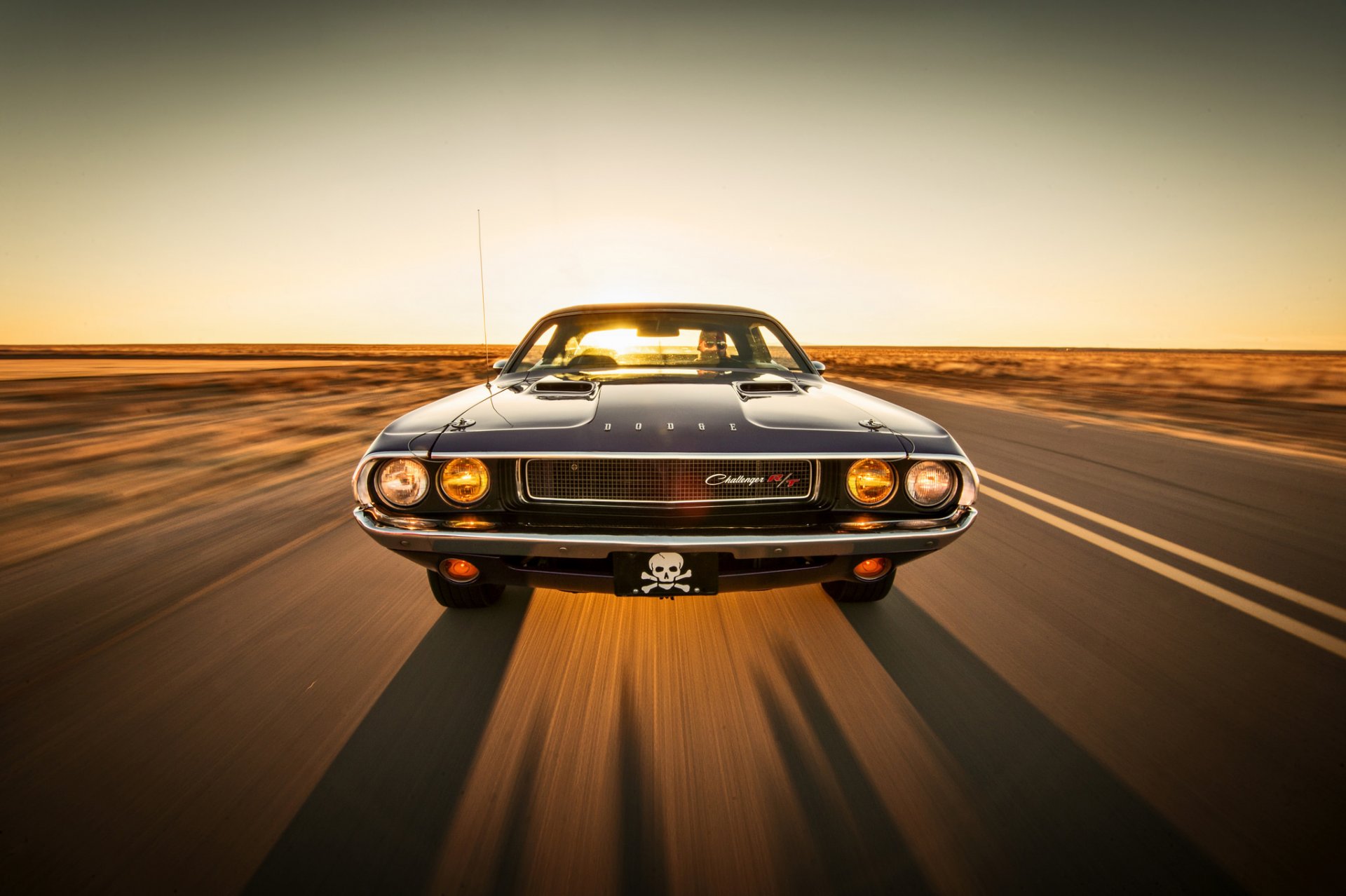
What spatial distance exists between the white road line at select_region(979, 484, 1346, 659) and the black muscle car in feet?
4.72

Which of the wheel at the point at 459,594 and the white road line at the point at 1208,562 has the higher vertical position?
the wheel at the point at 459,594

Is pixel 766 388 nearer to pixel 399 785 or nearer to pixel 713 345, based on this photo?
pixel 713 345

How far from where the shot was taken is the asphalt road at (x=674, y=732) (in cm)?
125

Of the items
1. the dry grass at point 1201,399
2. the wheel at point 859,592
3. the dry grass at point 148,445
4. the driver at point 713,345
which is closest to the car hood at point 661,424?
the wheel at point 859,592

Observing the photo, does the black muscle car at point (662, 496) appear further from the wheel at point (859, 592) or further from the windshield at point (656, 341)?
the windshield at point (656, 341)

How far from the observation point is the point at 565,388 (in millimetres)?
2494

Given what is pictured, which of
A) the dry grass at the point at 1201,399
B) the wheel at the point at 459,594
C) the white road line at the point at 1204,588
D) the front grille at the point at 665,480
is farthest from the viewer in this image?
the dry grass at the point at 1201,399

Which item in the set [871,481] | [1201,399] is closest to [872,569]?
[871,481]

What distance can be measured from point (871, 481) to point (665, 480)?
695mm

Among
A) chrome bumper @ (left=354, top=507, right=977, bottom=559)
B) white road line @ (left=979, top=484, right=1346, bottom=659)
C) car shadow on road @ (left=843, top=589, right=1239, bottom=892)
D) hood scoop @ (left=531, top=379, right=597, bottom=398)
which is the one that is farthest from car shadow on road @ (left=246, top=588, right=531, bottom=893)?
white road line @ (left=979, top=484, right=1346, bottom=659)

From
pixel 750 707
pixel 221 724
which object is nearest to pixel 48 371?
pixel 221 724

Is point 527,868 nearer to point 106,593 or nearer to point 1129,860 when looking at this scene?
point 1129,860

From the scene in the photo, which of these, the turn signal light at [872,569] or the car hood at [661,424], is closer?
the car hood at [661,424]

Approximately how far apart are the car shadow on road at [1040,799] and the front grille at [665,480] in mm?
734
